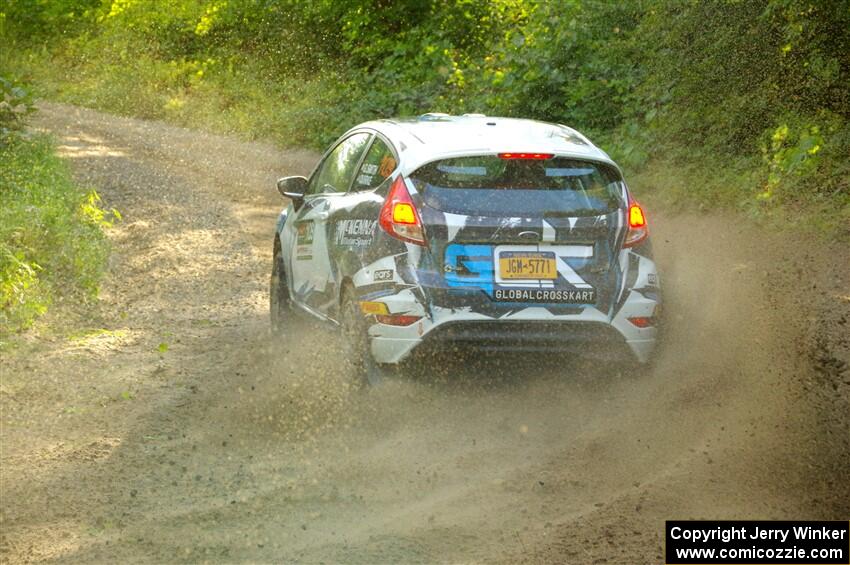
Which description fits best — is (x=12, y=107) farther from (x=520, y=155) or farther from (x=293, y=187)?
(x=520, y=155)

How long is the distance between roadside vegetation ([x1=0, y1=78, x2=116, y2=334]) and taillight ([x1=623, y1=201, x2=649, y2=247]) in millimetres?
4515

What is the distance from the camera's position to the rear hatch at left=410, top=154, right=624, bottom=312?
689 centimetres

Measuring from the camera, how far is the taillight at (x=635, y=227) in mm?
7207

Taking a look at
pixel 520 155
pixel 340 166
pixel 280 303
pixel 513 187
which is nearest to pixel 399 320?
pixel 513 187

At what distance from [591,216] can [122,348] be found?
3840mm

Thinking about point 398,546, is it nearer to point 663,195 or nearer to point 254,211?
point 663,195

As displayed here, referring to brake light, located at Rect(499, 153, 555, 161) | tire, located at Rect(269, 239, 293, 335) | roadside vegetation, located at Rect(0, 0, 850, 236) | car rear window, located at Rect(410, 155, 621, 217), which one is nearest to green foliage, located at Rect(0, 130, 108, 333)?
tire, located at Rect(269, 239, 293, 335)

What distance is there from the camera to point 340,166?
869cm

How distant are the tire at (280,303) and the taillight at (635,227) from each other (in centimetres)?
293

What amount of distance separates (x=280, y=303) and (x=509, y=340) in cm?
290

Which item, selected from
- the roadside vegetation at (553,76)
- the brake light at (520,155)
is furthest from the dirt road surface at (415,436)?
the roadside vegetation at (553,76)

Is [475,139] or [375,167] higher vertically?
[475,139]

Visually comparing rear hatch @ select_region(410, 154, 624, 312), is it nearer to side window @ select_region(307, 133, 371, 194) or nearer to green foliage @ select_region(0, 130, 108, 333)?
side window @ select_region(307, 133, 371, 194)

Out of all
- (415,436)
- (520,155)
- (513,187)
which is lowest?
(415,436)
